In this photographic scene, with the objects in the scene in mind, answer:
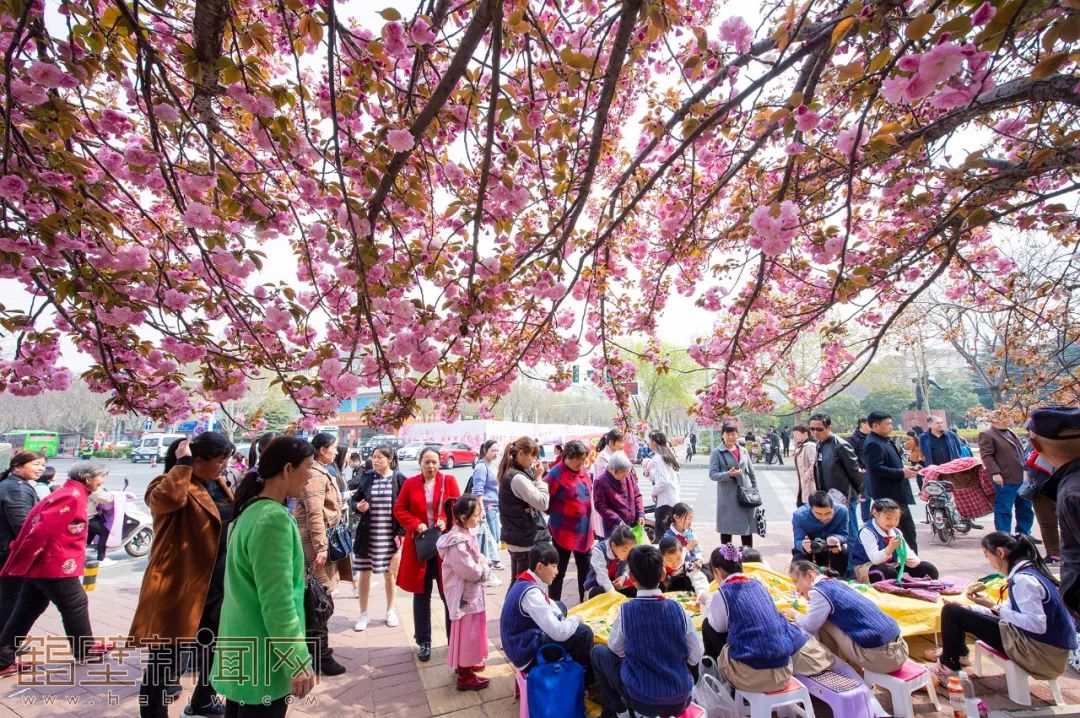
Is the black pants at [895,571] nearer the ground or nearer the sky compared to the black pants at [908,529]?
nearer the ground

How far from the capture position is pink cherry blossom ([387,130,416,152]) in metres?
2.22

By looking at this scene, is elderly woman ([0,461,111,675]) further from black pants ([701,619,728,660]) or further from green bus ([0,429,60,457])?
green bus ([0,429,60,457])

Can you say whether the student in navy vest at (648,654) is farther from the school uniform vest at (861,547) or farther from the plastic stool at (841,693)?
the school uniform vest at (861,547)

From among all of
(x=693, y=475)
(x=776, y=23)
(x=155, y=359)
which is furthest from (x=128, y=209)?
(x=693, y=475)

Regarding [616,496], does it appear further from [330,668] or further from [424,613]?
[330,668]

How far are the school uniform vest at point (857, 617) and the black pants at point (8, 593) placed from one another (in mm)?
4984

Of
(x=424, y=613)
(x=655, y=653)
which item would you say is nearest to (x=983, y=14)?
(x=655, y=653)

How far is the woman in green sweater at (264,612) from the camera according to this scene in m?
1.80

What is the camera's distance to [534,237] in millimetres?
3656

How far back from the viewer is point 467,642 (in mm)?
3064

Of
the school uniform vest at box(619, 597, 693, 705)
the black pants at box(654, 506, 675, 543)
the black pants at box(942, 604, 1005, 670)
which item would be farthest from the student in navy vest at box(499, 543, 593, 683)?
the black pants at box(654, 506, 675, 543)

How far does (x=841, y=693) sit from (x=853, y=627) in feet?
1.13

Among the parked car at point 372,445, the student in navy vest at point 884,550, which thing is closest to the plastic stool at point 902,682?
the student in navy vest at point 884,550

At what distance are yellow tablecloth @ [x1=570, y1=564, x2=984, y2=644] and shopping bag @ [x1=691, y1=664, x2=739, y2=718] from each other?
55 centimetres
